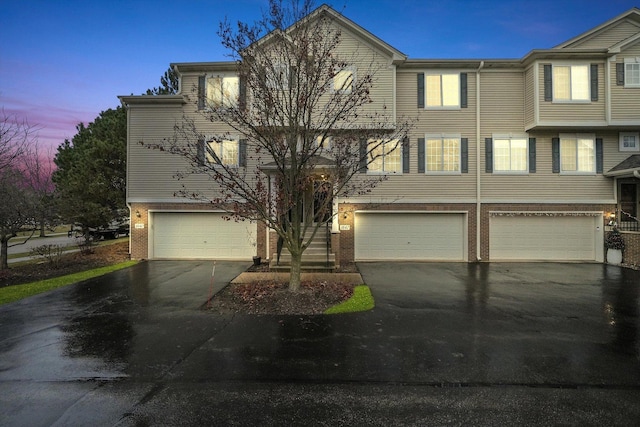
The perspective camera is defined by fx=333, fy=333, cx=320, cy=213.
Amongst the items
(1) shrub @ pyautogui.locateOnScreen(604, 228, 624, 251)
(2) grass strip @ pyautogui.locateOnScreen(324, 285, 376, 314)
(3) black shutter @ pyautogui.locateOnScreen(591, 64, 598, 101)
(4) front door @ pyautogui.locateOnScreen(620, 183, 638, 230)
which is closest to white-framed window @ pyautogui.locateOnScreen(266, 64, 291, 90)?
(2) grass strip @ pyautogui.locateOnScreen(324, 285, 376, 314)

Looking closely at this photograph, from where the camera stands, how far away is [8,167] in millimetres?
12594

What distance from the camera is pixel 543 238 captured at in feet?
47.3

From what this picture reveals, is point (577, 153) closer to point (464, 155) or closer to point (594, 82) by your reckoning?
point (594, 82)

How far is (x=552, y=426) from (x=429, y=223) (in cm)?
1167

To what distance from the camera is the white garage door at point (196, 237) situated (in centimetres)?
1485

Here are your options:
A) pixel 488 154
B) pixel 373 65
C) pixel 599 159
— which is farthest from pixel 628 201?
pixel 373 65

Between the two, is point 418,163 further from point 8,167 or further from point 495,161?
point 8,167

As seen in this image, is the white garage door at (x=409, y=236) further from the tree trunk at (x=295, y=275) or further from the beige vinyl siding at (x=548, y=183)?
the tree trunk at (x=295, y=275)

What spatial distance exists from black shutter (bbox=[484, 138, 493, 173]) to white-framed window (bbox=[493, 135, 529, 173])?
0.17 metres

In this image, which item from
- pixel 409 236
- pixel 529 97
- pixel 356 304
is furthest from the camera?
pixel 409 236

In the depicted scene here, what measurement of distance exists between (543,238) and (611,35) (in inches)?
361

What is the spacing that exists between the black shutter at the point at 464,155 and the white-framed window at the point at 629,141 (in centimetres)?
643

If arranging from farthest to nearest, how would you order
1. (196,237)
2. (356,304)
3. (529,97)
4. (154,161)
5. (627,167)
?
(196,237) → (154,161) → (529,97) → (627,167) → (356,304)

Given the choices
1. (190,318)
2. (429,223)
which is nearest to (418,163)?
(429,223)
